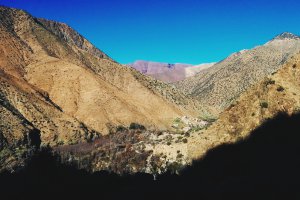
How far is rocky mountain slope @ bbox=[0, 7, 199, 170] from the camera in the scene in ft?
344

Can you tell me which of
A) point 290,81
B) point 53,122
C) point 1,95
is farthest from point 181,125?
point 290,81

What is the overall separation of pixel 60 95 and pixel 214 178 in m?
94.8

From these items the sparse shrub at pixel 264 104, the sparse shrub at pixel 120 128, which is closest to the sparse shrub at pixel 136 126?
the sparse shrub at pixel 120 128

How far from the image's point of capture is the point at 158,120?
137 metres

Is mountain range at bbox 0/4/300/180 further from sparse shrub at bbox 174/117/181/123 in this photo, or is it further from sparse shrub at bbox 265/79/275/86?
sparse shrub at bbox 174/117/181/123

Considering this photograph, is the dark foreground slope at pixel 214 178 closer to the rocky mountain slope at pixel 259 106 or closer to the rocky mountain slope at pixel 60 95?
the rocky mountain slope at pixel 259 106

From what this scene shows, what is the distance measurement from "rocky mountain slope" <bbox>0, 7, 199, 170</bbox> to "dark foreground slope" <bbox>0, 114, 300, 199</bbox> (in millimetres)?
34937

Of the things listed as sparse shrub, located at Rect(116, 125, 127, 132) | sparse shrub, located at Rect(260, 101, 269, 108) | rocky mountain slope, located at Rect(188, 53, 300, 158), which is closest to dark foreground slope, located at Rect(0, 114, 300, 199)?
rocky mountain slope, located at Rect(188, 53, 300, 158)

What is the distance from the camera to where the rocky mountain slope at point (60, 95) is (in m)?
105

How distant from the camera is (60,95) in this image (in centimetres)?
13250

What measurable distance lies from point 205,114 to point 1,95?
82517 millimetres

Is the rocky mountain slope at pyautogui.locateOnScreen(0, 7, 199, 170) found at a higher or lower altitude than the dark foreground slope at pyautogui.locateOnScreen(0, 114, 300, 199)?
higher

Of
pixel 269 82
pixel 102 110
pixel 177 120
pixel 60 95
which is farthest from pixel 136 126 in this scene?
pixel 269 82

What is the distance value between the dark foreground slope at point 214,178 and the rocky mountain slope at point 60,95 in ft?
115
